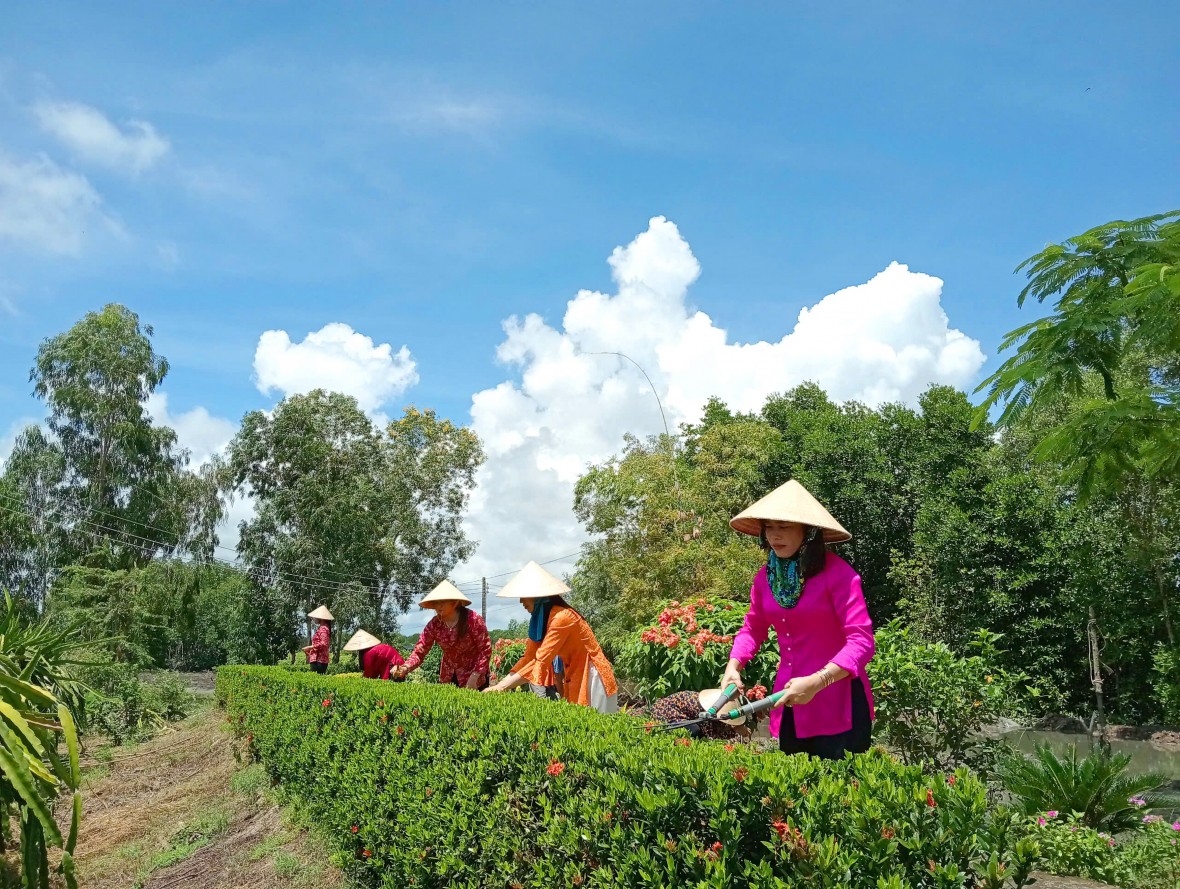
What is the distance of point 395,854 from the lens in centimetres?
511

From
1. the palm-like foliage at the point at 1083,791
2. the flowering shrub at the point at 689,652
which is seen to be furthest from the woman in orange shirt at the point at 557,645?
the palm-like foliage at the point at 1083,791

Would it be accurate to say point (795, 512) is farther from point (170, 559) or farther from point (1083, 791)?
point (170, 559)

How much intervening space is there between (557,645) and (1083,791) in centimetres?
387

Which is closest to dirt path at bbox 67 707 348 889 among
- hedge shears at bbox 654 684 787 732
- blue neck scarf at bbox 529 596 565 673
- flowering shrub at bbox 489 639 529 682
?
blue neck scarf at bbox 529 596 565 673

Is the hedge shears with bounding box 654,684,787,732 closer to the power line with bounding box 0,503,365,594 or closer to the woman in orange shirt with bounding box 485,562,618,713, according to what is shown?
the woman in orange shirt with bounding box 485,562,618,713

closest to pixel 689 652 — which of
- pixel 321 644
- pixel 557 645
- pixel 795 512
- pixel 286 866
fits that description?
pixel 557 645

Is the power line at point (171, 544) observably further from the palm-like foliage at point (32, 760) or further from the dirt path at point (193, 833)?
the palm-like foliage at point (32, 760)

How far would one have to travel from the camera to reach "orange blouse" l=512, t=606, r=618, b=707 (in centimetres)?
609

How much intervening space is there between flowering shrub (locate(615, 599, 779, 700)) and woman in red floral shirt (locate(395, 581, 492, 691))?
5.94 ft

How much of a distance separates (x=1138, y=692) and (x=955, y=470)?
23.2 feet

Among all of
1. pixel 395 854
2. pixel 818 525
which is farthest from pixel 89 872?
pixel 818 525

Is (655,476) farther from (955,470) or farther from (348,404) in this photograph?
(348,404)

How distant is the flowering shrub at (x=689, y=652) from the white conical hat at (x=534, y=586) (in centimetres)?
224

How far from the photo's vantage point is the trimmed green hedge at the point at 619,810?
2.30 m
